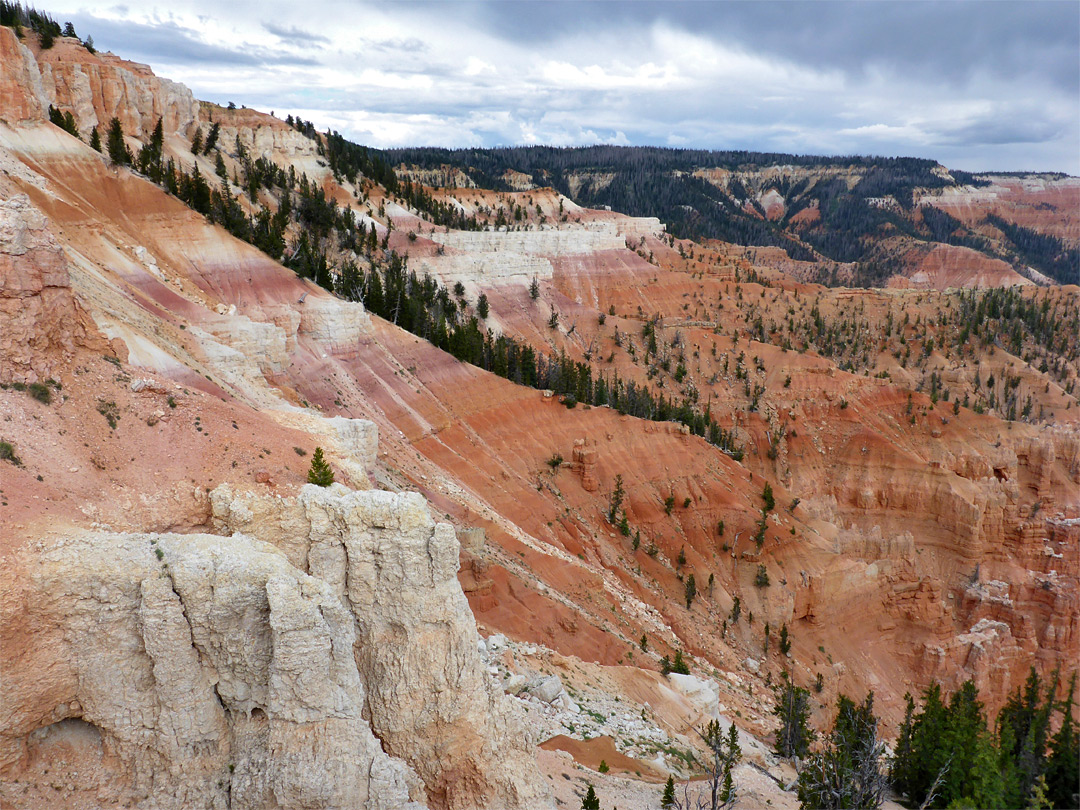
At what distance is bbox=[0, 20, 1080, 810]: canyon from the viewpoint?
11008 millimetres

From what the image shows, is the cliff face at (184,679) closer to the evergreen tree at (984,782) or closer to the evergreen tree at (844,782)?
the evergreen tree at (844,782)

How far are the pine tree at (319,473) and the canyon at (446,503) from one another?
0.26 meters

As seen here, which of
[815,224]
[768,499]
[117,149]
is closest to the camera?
[117,149]

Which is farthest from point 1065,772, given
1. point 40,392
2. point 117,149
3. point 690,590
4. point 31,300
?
point 117,149

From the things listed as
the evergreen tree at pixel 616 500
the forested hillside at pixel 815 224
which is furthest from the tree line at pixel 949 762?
the forested hillside at pixel 815 224

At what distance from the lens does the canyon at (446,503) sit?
11008 millimetres

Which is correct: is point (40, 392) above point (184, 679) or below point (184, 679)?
above

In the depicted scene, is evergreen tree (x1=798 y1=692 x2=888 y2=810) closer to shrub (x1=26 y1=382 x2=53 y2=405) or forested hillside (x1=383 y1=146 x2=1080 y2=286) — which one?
shrub (x1=26 y1=382 x2=53 y2=405)

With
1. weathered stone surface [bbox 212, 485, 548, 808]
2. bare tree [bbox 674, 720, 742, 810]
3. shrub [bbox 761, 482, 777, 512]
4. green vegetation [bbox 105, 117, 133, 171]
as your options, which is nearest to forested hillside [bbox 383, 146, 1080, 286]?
shrub [bbox 761, 482, 777, 512]

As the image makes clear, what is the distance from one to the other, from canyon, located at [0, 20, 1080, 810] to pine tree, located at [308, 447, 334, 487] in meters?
0.26

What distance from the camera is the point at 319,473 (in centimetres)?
1462

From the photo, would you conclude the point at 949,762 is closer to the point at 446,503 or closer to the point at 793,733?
the point at 793,733

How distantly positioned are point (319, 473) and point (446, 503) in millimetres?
18754

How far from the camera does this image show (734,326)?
83000 millimetres
